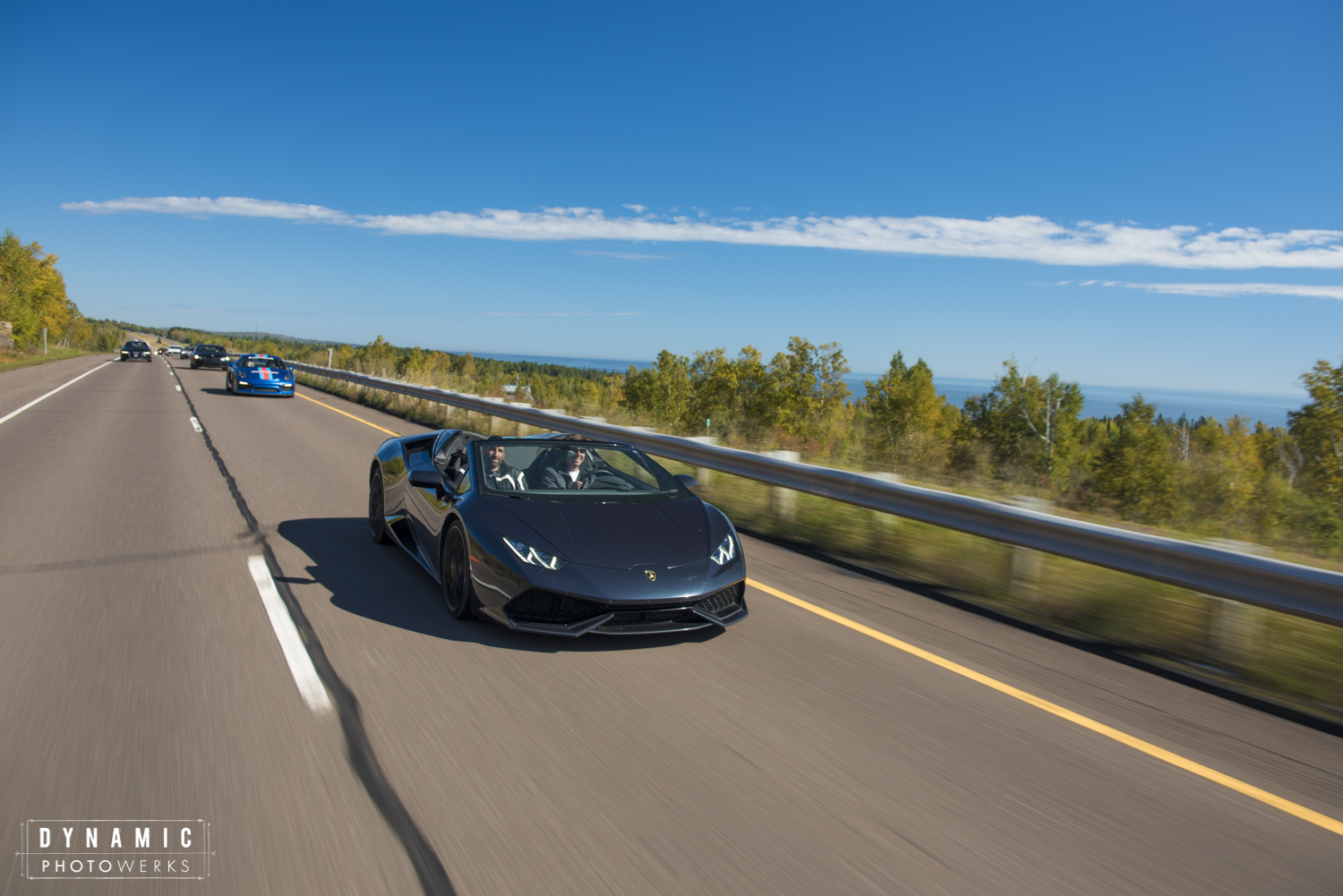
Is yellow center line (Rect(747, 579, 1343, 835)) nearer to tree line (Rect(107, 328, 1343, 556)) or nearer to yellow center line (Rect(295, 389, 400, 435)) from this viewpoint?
tree line (Rect(107, 328, 1343, 556))

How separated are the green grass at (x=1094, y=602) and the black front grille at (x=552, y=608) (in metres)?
3.41

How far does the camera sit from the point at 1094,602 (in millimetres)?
5973

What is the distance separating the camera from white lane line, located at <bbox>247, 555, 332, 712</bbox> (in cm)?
387

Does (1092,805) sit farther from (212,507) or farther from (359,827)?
(212,507)

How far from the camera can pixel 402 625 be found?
16.5ft

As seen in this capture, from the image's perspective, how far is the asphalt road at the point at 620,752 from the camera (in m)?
2.71

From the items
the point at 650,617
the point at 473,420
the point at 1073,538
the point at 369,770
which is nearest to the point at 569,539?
the point at 650,617

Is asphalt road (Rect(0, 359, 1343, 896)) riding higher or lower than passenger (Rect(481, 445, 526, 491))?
lower

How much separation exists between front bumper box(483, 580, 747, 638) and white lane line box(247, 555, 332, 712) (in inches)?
40.5

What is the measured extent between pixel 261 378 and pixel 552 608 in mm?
25220

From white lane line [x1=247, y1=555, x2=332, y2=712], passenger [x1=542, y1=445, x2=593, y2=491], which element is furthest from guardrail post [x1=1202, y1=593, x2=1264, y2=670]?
white lane line [x1=247, y1=555, x2=332, y2=712]

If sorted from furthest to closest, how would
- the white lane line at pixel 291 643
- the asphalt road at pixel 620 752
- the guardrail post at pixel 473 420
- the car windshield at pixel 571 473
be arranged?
the guardrail post at pixel 473 420
the car windshield at pixel 571 473
the white lane line at pixel 291 643
the asphalt road at pixel 620 752

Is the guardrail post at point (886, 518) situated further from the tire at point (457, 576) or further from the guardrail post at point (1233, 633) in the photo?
the tire at point (457, 576)

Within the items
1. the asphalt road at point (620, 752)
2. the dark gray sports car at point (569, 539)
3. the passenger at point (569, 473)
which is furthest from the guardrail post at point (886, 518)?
the passenger at point (569, 473)
